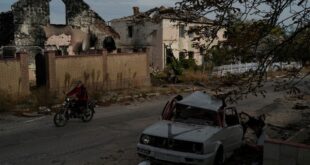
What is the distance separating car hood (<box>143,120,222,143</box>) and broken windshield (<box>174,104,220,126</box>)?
0.25m

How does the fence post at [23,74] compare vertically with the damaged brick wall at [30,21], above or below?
below

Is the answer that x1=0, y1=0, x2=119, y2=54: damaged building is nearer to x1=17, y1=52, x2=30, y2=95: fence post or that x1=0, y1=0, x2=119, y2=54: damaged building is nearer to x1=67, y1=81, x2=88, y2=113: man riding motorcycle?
x1=17, y1=52, x2=30, y2=95: fence post

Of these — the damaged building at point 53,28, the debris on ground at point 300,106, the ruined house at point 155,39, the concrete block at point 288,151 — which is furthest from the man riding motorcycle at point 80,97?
the ruined house at point 155,39

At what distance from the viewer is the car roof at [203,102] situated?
1135 cm

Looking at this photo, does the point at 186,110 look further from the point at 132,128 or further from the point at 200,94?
the point at 132,128

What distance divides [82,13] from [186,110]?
24423 mm

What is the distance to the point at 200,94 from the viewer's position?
39.8 ft

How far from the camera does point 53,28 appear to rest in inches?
1291

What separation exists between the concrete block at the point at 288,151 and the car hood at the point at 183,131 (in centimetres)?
162

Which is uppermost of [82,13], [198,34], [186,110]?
[82,13]

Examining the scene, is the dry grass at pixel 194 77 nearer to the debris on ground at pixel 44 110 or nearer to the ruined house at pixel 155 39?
the ruined house at pixel 155 39

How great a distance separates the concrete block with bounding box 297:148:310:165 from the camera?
29.2 ft

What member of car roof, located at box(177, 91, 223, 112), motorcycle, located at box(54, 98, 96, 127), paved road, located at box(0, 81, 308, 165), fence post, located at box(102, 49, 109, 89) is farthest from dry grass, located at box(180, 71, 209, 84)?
car roof, located at box(177, 91, 223, 112)

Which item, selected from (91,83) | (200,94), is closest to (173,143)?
(200,94)
